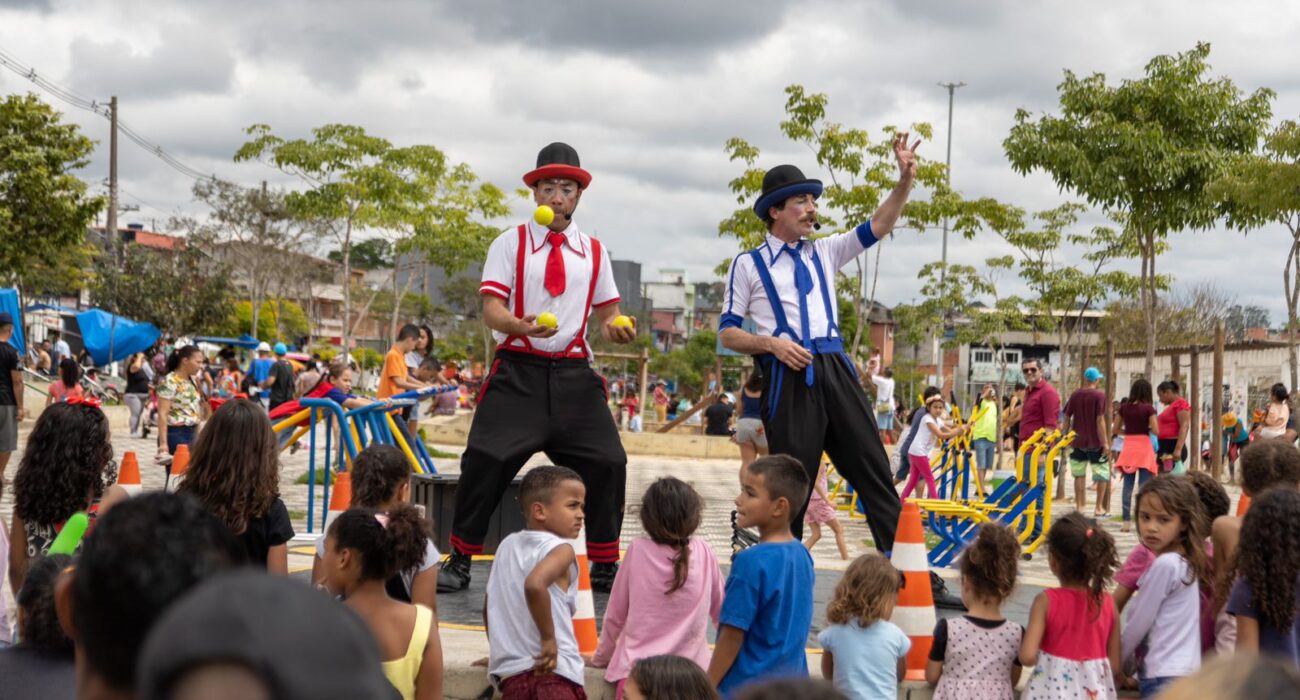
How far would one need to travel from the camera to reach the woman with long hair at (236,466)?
162 inches

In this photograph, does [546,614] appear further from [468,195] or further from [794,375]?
[468,195]

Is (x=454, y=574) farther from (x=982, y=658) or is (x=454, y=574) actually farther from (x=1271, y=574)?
(x=1271, y=574)

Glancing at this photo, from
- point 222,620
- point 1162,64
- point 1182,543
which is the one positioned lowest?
point 1182,543

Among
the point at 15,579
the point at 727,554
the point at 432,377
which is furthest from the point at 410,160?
the point at 15,579

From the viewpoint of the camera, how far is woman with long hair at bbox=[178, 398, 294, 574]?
4.11m

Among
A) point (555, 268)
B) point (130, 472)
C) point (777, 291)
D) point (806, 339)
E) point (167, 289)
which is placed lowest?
point (130, 472)

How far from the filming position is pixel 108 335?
30.0m

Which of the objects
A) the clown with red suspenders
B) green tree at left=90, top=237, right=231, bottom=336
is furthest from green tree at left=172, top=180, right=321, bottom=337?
the clown with red suspenders

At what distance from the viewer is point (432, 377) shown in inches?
536

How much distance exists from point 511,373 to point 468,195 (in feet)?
76.3

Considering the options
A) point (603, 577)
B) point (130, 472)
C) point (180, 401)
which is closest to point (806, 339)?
point (603, 577)

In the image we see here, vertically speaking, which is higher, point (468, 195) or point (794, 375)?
point (468, 195)

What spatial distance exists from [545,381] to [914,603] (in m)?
1.98

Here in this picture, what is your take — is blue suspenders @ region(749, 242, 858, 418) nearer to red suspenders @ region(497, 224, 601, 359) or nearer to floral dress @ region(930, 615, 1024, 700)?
red suspenders @ region(497, 224, 601, 359)
